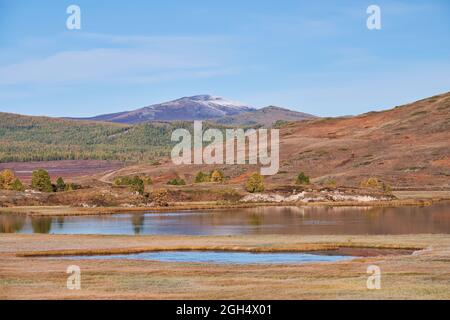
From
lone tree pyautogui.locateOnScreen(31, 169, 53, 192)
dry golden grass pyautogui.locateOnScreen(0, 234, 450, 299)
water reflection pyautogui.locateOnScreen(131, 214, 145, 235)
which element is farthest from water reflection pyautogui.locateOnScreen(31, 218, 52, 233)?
lone tree pyautogui.locateOnScreen(31, 169, 53, 192)

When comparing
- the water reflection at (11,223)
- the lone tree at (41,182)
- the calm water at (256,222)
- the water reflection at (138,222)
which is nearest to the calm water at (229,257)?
the calm water at (256,222)

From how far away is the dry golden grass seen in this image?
125 ft

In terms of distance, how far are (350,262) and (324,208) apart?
59.2m

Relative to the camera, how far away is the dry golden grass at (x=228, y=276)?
125ft

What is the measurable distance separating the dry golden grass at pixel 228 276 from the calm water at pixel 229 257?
2014mm

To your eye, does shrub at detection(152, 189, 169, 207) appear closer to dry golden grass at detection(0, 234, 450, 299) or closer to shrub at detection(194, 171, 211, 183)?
shrub at detection(194, 171, 211, 183)

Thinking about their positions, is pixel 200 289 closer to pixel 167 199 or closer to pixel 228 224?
pixel 228 224

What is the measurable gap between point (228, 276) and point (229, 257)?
11.8 meters

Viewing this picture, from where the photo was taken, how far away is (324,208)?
10969 centimetres

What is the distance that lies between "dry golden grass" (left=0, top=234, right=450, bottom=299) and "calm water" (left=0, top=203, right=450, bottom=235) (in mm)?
12451

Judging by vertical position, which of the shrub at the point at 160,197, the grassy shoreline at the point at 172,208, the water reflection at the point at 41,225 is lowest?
the water reflection at the point at 41,225

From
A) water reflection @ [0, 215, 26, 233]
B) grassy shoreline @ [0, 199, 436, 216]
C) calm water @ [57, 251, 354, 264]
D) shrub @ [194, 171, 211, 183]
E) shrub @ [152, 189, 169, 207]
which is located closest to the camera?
calm water @ [57, 251, 354, 264]

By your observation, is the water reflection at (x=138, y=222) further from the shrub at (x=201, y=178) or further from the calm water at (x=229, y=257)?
the shrub at (x=201, y=178)
